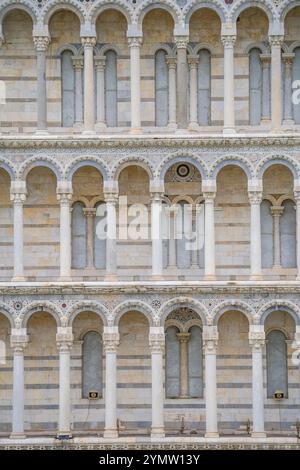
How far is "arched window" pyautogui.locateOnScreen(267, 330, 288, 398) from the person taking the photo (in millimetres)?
26375

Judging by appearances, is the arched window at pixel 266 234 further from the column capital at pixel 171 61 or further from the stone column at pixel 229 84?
the column capital at pixel 171 61

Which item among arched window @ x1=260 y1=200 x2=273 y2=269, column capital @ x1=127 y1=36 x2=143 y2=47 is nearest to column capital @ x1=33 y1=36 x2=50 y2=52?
column capital @ x1=127 y1=36 x2=143 y2=47

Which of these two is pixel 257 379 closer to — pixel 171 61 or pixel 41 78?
pixel 171 61

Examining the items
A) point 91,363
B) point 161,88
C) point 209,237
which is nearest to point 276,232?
point 209,237

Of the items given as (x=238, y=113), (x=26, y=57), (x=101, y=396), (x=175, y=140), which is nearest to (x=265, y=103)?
(x=238, y=113)

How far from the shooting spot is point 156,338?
25484 mm

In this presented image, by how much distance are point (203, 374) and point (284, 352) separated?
1.97 meters

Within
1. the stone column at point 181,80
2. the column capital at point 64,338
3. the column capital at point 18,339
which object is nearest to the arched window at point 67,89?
the stone column at point 181,80

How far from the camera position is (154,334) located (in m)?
25.5

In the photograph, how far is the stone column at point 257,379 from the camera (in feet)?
82.8

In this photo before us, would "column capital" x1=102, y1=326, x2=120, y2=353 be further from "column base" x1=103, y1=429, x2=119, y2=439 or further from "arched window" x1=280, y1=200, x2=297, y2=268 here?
"arched window" x1=280, y1=200, x2=297, y2=268

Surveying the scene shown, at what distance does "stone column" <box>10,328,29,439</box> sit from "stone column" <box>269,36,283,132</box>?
24.6 feet

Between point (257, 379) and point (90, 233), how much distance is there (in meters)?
5.20
